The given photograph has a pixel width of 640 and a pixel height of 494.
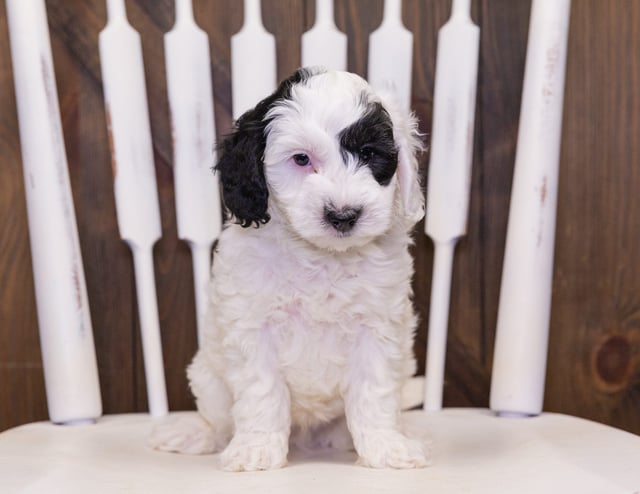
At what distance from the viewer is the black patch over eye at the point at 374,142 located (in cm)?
105

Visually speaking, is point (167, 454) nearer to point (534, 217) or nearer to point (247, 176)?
point (247, 176)

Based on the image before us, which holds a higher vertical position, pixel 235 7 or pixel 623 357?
pixel 235 7

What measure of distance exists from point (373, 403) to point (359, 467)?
11 cm

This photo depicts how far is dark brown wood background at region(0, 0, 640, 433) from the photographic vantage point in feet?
5.03

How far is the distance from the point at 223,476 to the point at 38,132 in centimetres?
61

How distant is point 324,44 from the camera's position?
1377 mm

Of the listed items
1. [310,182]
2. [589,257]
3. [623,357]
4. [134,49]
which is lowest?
[623,357]

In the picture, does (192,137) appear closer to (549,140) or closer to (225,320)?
(225,320)

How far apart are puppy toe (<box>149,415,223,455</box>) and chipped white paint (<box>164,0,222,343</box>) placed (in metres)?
0.24

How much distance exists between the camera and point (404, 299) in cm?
117

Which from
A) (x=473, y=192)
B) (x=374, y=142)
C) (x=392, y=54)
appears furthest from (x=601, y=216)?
(x=374, y=142)

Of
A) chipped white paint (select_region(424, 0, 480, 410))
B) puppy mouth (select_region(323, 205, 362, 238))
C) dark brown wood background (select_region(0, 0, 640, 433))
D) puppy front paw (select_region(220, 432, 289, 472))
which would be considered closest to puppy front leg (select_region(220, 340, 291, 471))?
puppy front paw (select_region(220, 432, 289, 472))

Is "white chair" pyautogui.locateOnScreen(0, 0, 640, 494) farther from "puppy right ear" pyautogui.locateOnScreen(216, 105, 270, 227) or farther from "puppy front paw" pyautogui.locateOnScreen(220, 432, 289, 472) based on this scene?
"puppy right ear" pyautogui.locateOnScreen(216, 105, 270, 227)

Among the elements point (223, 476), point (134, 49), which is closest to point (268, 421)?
point (223, 476)
